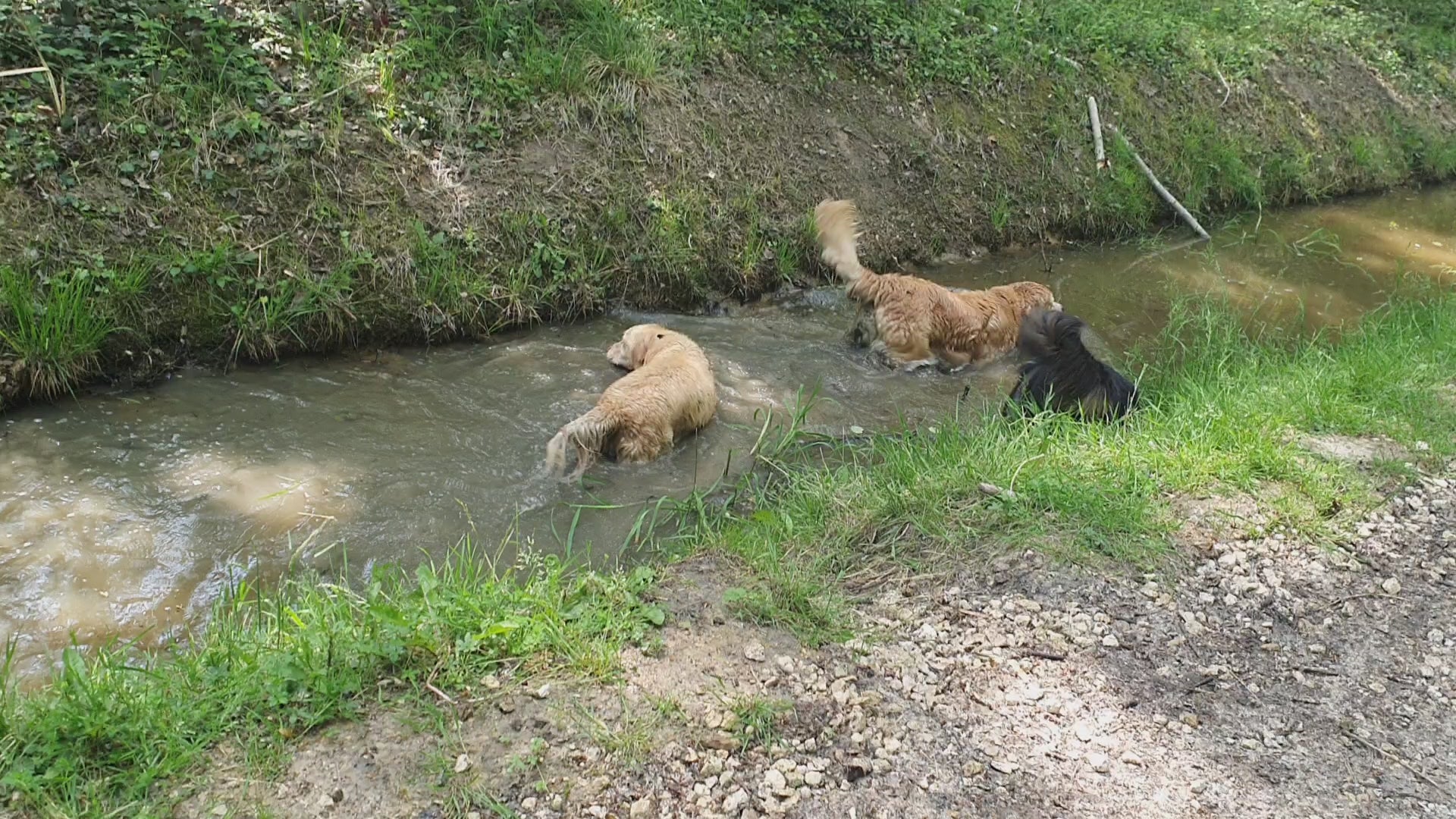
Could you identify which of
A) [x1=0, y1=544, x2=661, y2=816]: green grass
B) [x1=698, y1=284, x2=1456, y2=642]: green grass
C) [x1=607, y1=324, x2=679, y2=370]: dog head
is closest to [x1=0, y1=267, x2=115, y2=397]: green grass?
[x1=0, y1=544, x2=661, y2=816]: green grass

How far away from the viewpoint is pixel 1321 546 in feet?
13.8

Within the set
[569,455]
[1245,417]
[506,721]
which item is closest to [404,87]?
[569,455]

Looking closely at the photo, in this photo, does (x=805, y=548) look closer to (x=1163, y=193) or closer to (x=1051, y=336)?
(x=1051, y=336)

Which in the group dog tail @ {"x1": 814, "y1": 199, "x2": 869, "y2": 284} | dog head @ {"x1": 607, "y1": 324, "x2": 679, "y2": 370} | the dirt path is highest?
dog tail @ {"x1": 814, "y1": 199, "x2": 869, "y2": 284}

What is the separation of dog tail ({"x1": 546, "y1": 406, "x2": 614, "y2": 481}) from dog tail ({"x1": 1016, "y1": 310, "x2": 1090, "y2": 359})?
9.12ft

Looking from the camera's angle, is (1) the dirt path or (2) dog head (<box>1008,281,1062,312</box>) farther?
(2) dog head (<box>1008,281,1062,312</box>)

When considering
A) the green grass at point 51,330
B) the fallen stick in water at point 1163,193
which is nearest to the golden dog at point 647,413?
the green grass at point 51,330

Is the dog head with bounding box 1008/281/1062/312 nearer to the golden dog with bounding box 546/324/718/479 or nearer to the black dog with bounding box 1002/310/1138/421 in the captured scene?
the black dog with bounding box 1002/310/1138/421

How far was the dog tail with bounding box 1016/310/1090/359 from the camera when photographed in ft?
19.2

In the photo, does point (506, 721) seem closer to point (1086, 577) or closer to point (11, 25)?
point (1086, 577)

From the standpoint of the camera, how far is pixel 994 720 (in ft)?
10.4

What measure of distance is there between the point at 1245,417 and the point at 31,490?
6318 millimetres

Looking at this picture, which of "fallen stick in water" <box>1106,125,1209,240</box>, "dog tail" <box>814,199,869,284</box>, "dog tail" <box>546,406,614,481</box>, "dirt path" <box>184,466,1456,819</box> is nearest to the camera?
"dirt path" <box>184,466,1456,819</box>

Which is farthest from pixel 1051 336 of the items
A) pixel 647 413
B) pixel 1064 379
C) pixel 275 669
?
pixel 275 669
